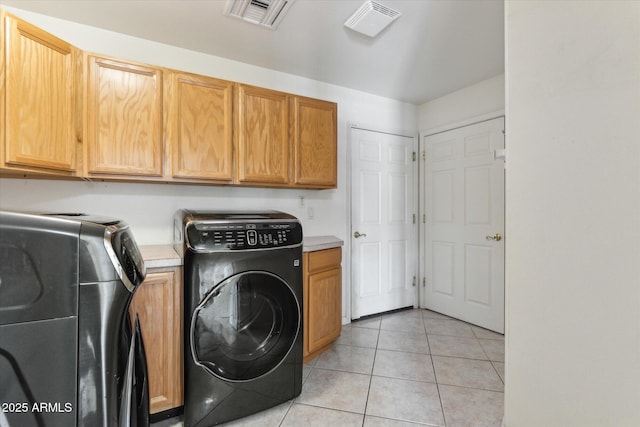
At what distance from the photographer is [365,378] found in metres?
2.02

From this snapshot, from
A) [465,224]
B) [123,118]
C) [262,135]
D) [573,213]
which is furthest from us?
[465,224]

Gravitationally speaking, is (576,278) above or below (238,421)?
above

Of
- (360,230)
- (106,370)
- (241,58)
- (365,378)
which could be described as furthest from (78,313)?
(360,230)

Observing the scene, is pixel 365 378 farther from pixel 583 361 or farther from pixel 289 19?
pixel 289 19

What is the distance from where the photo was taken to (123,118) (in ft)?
5.82

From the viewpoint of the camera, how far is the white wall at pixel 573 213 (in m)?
0.56

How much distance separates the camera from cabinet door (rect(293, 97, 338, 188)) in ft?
7.75

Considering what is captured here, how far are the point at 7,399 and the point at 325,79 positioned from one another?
9.46 feet

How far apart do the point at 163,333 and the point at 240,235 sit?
68cm

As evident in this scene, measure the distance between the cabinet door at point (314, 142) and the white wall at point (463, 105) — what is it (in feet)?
4.67

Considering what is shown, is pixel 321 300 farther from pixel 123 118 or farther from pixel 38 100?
pixel 38 100

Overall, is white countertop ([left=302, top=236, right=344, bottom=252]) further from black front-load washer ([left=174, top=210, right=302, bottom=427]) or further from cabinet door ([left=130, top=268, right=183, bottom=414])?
cabinet door ([left=130, top=268, right=183, bottom=414])

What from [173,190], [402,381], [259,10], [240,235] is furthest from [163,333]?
[259,10]

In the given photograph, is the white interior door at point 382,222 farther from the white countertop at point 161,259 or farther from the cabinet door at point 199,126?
the white countertop at point 161,259
